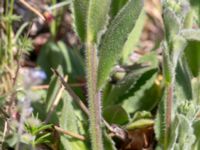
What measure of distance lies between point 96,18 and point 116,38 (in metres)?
0.09

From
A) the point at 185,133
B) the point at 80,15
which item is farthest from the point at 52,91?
the point at 185,133

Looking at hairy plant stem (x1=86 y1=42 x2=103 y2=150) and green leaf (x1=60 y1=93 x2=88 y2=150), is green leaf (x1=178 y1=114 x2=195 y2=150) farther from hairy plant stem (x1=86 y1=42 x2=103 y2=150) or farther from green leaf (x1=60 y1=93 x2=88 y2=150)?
green leaf (x1=60 y1=93 x2=88 y2=150)

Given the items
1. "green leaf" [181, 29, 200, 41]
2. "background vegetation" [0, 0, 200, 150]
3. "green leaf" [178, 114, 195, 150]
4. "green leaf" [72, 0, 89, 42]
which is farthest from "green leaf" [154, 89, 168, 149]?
"green leaf" [72, 0, 89, 42]

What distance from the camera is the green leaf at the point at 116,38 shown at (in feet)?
5.05

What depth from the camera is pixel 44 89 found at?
2252 millimetres

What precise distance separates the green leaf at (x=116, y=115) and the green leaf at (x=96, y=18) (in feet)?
1.30

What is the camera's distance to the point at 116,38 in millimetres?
1555

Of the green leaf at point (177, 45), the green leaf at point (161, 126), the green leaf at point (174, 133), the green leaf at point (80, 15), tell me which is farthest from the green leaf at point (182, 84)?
the green leaf at point (80, 15)

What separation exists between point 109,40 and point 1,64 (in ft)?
2.40

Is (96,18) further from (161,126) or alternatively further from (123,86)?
(123,86)

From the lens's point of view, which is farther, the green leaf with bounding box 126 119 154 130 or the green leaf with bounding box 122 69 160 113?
the green leaf with bounding box 122 69 160 113

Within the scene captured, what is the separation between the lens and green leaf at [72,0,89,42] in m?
1.53

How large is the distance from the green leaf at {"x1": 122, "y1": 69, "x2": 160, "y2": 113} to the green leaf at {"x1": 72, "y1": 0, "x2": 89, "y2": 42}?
56cm

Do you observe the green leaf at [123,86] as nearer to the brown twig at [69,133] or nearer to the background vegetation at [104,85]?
the background vegetation at [104,85]
